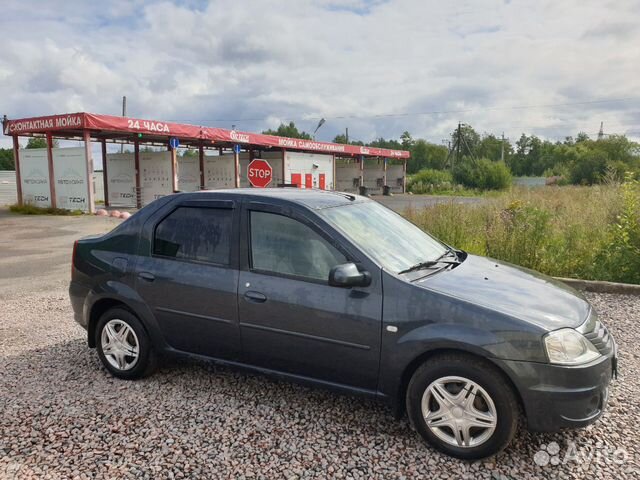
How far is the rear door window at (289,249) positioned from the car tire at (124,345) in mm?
1316

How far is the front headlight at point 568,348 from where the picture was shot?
2711mm

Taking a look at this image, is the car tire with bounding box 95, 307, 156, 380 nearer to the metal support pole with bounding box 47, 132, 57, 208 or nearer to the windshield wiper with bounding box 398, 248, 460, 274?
the windshield wiper with bounding box 398, 248, 460, 274

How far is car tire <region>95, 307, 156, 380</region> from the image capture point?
4.02 metres

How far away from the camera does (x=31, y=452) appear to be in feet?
9.95

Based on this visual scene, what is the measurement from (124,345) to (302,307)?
184 centimetres

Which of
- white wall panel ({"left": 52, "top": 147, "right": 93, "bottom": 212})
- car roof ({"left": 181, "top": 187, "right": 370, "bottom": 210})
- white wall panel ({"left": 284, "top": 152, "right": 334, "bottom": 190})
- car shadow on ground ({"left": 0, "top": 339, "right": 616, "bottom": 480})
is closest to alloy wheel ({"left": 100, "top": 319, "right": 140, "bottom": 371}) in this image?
car shadow on ground ({"left": 0, "top": 339, "right": 616, "bottom": 480})

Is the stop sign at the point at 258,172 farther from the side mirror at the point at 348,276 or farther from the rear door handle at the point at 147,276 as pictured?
the side mirror at the point at 348,276

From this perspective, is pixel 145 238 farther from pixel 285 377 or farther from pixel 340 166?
pixel 340 166

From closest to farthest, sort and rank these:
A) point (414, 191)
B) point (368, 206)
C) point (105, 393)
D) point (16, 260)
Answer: point (105, 393), point (368, 206), point (16, 260), point (414, 191)

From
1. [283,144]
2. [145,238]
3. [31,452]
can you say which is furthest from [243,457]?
[283,144]

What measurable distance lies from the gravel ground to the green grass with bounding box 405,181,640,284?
130 inches

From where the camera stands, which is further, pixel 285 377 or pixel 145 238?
pixel 145 238

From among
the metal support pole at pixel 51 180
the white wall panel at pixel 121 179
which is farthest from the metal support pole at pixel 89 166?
the white wall panel at pixel 121 179

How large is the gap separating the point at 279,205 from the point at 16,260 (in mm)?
9384
